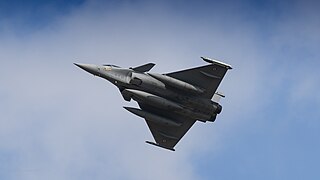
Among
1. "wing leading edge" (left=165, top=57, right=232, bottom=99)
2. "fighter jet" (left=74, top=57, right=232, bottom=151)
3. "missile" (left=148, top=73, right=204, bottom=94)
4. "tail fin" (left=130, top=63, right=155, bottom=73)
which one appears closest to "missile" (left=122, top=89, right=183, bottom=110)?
"fighter jet" (left=74, top=57, right=232, bottom=151)

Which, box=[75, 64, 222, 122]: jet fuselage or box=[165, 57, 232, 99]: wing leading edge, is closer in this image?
box=[75, 64, 222, 122]: jet fuselage

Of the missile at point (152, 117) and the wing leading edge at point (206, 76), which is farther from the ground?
the wing leading edge at point (206, 76)

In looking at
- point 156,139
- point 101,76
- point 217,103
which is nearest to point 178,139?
point 156,139

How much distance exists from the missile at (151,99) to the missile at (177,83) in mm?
1592

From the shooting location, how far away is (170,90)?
69.2 meters

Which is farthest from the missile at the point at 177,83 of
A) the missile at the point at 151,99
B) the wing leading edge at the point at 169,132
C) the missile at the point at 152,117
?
the wing leading edge at the point at 169,132

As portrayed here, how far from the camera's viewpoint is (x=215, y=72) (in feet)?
230

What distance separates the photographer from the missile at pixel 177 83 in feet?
224

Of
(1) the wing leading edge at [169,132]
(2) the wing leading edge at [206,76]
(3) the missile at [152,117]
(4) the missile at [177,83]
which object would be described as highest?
(2) the wing leading edge at [206,76]

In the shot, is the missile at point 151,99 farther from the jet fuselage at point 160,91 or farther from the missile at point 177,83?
the missile at point 177,83

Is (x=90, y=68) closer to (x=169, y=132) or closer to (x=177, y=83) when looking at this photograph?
(x=177, y=83)

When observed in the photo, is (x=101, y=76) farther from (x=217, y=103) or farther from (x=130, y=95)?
(x=217, y=103)

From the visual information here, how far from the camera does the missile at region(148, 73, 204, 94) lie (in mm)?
68250

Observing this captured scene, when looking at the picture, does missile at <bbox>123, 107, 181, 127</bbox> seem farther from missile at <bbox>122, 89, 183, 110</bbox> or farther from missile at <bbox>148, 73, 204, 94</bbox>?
missile at <bbox>148, 73, 204, 94</bbox>
